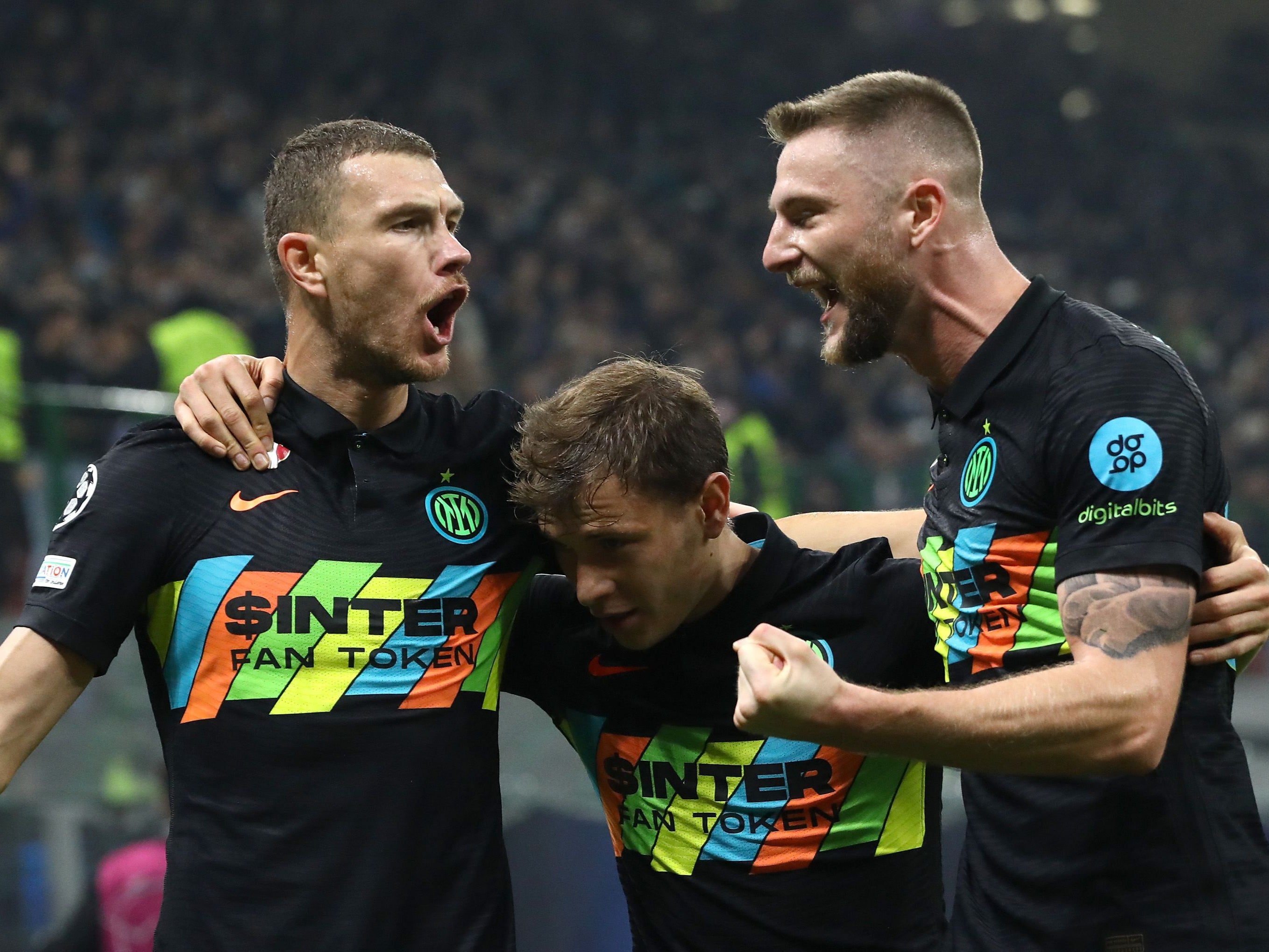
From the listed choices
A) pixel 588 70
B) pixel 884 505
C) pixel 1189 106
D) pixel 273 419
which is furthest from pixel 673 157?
pixel 273 419

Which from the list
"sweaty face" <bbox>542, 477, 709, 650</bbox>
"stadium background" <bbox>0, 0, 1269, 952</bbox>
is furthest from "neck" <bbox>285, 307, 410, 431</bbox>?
"stadium background" <bbox>0, 0, 1269, 952</bbox>

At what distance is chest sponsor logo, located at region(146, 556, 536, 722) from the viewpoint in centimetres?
249

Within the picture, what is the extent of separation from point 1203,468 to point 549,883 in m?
3.88

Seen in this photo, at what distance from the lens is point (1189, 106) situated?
2012 centimetres

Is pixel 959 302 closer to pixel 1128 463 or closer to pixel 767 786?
pixel 1128 463

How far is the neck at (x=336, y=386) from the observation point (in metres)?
2.74

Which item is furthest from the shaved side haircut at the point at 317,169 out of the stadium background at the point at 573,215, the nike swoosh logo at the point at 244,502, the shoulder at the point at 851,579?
the stadium background at the point at 573,215

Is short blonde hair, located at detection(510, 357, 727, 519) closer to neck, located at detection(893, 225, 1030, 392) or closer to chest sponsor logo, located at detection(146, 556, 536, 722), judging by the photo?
chest sponsor logo, located at detection(146, 556, 536, 722)

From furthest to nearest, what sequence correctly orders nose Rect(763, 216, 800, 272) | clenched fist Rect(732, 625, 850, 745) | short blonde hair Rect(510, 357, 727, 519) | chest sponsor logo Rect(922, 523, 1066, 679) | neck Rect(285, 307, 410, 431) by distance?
neck Rect(285, 307, 410, 431)
nose Rect(763, 216, 800, 272)
short blonde hair Rect(510, 357, 727, 519)
chest sponsor logo Rect(922, 523, 1066, 679)
clenched fist Rect(732, 625, 850, 745)

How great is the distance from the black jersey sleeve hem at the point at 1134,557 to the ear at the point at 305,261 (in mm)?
1481

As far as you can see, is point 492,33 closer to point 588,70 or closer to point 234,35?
point 588,70

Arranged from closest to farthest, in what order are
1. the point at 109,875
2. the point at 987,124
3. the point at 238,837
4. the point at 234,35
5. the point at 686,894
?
the point at 238,837 < the point at 686,894 < the point at 109,875 < the point at 234,35 < the point at 987,124

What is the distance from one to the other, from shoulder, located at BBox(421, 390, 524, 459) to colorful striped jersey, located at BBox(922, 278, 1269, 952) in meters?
0.92

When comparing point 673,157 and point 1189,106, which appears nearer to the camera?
point 673,157
